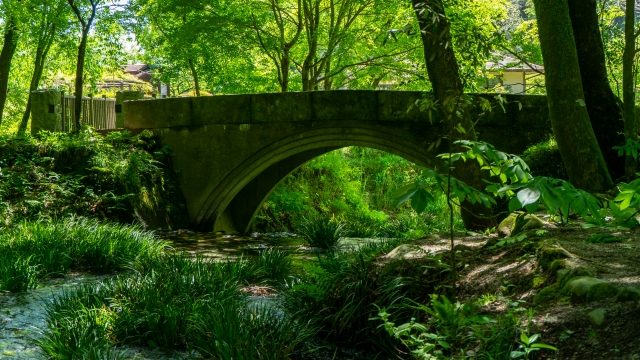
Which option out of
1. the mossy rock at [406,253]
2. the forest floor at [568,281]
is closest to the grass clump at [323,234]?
the mossy rock at [406,253]

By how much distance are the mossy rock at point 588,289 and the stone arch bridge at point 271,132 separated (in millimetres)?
6507

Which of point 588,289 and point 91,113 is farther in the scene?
point 91,113

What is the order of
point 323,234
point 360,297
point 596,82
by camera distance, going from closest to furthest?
point 360,297 < point 596,82 < point 323,234

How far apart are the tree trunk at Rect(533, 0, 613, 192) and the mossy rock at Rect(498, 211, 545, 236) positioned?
33.5 inches

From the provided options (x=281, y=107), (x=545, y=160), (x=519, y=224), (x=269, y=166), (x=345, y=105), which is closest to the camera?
(x=519, y=224)

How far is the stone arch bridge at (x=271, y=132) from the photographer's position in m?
9.71

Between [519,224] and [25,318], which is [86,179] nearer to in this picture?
[25,318]

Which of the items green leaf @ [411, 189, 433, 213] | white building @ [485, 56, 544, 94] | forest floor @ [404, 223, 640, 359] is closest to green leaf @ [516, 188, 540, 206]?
green leaf @ [411, 189, 433, 213]

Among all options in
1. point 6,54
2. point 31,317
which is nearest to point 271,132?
point 31,317

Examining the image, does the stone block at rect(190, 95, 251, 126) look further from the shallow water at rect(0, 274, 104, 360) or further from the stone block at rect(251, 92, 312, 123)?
the shallow water at rect(0, 274, 104, 360)

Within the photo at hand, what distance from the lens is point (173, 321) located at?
14.0ft

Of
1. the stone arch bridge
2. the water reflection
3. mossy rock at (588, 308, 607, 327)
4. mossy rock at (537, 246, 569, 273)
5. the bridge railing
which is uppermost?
the bridge railing

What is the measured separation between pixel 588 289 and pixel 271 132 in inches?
332

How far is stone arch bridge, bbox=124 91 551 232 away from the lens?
971 centimetres
